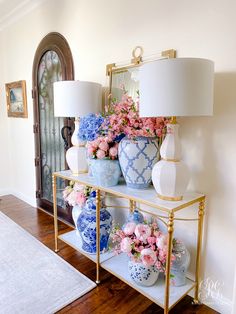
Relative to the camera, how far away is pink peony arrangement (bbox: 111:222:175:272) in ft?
4.99

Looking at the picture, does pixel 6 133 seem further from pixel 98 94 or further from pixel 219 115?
pixel 219 115

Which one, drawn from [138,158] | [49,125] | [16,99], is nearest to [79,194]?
[138,158]

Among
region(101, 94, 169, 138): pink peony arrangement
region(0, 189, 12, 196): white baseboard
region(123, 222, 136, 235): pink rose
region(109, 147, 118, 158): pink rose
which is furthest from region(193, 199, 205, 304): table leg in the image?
region(0, 189, 12, 196): white baseboard

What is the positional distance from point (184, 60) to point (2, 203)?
10.8 ft

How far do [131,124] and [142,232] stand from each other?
70 centimetres

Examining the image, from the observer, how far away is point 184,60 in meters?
1.19

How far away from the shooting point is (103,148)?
1685 mm

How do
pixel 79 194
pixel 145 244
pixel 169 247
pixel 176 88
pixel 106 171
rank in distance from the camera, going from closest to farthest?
pixel 176 88 < pixel 169 247 < pixel 145 244 < pixel 106 171 < pixel 79 194

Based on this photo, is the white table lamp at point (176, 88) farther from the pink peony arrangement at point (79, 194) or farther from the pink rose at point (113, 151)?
the pink peony arrangement at point (79, 194)

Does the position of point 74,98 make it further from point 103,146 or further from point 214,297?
point 214,297

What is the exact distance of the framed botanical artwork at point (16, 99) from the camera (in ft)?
11.0

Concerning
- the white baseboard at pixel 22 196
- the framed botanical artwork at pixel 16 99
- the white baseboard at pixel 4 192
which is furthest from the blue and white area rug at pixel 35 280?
the framed botanical artwork at pixel 16 99

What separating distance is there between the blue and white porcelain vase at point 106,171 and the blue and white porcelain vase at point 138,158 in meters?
0.08

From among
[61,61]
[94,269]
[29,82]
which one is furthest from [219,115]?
[29,82]
